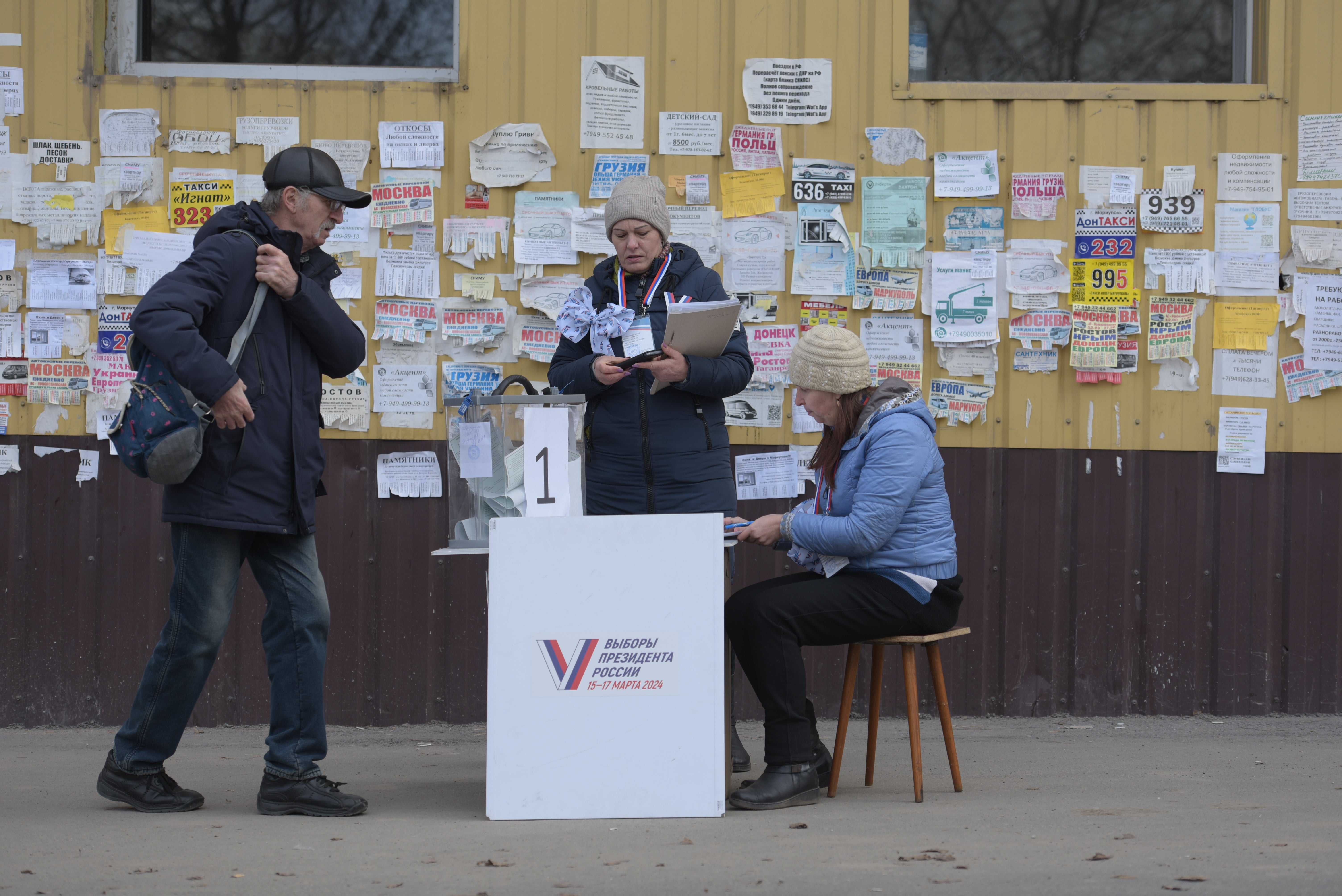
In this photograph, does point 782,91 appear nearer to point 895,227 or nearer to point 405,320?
point 895,227

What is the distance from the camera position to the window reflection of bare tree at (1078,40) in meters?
5.60

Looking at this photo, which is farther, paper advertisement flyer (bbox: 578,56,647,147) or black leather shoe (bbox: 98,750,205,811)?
paper advertisement flyer (bbox: 578,56,647,147)

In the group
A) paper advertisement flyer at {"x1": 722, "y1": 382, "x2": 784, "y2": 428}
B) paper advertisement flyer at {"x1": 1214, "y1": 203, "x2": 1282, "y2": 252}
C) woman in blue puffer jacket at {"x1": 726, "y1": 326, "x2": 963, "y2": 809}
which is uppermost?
paper advertisement flyer at {"x1": 1214, "y1": 203, "x2": 1282, "y2": 252}

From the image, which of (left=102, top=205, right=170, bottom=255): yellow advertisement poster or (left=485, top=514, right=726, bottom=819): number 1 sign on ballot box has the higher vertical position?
(left=102, top=205, right=170, bottom=255): yellow advertisement poster

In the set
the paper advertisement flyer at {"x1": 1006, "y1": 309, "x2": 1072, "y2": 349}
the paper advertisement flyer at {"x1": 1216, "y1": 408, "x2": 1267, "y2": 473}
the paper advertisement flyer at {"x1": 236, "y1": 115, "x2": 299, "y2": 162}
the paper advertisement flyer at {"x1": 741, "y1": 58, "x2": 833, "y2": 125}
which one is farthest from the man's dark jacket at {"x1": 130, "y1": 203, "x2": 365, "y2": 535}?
the paper advertisement flyer at {"x1": 1216, "y1": 408, "x2": 1267, "y2": 473}

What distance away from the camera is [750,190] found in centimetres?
539

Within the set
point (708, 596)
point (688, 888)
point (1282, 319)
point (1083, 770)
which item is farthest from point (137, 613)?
point (1282, 319)

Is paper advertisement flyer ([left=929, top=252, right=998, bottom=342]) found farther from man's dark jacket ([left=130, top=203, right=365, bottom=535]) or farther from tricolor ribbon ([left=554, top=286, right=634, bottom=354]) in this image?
Result: man's dark jacket ([left=130, top=203, right=365, bottom=535])

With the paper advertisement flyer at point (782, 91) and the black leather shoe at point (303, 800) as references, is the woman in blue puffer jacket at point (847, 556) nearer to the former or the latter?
the black leather shoe at point (303, 800)

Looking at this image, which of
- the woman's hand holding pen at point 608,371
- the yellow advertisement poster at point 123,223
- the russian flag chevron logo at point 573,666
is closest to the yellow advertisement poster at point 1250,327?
the woman's hand holding pen at point 608,371

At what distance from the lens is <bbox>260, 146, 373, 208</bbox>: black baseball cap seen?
380 centimetres

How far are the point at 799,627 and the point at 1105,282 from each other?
248 centimetres

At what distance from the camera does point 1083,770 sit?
4.54 metres

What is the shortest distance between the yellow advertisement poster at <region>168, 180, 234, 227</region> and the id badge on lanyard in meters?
2.10
